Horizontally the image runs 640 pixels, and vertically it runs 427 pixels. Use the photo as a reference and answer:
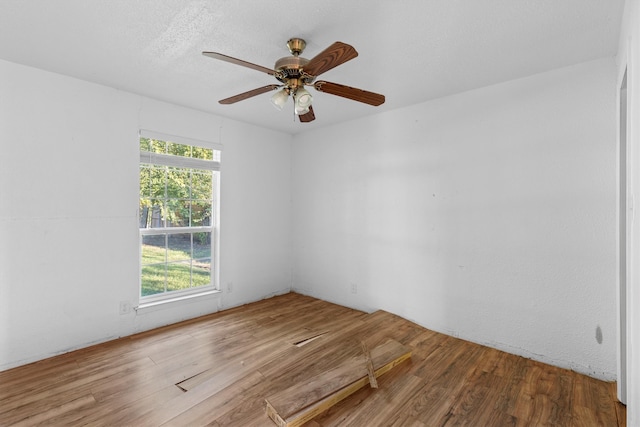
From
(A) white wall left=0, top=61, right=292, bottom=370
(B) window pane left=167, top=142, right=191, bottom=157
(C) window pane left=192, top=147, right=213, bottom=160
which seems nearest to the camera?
(A) white wall left=0, top=61, right=292, bottom=370

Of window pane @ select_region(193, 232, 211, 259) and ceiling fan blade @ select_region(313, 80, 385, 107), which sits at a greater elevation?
ceiling fan blade @ select_region(313, 80, 385, 107)

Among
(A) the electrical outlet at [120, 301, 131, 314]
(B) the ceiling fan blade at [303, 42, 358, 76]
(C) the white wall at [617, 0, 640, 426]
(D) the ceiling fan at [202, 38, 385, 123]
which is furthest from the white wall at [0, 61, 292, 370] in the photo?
(C) the white wall at [617, 0, 640, 426]

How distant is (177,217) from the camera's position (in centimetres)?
351

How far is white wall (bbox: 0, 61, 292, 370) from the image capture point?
2436 mm

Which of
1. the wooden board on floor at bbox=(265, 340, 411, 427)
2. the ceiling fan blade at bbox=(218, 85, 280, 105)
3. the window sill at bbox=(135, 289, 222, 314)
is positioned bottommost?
the wooden board on floor at bbox=(265, 340, 411, 427)

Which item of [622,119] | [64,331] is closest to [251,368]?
[64,331]

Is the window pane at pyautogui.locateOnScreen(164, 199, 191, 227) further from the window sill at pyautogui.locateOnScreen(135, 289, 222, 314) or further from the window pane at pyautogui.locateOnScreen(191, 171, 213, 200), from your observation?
the window sill at pyautogui.locateOnScreen(135, 289, 222, 314)

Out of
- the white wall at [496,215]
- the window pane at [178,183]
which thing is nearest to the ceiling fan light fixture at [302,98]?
the white wall at [496,215]

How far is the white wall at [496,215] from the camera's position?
2299mm

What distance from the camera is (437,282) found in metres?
3.11

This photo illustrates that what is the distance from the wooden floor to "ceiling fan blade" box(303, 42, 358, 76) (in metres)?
2.11

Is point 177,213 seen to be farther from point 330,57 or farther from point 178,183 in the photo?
point 330,57

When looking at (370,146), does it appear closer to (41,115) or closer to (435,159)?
(435,159)

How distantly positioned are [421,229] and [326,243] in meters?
1.43
